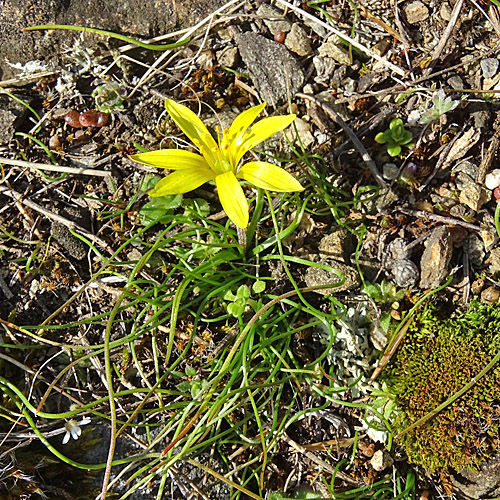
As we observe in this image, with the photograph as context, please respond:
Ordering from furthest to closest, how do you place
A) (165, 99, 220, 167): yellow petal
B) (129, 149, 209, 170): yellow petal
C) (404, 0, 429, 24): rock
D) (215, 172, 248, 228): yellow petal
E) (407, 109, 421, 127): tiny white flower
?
1. (404, 0, 429, 24): rock
2. (407, 109, 421, 127): tiny white flower
3. (165, 99, 220, 167): yellow petal
4. (129, 149, 209, 170): yellow petal
5. (215, 172, 248, 228): yellow petal

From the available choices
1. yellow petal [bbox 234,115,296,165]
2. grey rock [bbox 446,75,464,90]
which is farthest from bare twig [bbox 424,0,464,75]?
yellow petal [bbox 234,115,296,165]

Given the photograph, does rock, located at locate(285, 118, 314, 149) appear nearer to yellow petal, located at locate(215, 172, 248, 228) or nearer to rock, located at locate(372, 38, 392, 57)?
rock, located at locate(372, 38, 392, 57)

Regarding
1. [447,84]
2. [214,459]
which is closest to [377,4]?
[447,84]

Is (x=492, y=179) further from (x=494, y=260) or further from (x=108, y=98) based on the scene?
(x=108, y=98)

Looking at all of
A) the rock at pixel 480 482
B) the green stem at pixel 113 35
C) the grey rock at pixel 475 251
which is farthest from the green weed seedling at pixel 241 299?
the green stem at pixel 113 35

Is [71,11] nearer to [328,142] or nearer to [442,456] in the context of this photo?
[328,142]

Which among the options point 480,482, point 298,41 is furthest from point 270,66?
point 480,482
